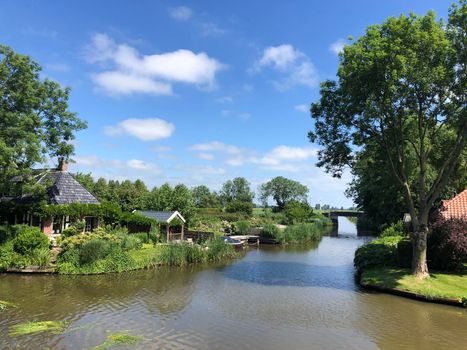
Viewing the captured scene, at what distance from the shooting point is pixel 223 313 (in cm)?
1673

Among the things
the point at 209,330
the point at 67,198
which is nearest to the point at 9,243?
the point at 67,198

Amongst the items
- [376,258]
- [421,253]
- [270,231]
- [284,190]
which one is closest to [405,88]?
[421,253]

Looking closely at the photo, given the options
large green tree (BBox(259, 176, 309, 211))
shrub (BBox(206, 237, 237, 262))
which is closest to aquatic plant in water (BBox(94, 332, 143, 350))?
shrub (BBox(206, 237, 237, 262))

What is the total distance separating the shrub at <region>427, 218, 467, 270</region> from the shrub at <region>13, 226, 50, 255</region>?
23.1 meters

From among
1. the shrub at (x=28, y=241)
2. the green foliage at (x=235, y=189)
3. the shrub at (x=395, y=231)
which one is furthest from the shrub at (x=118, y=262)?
the green foliage at (x=235, y=189)

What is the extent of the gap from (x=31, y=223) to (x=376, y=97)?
2494 centimetres

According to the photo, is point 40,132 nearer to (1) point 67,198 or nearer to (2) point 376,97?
(1) point 67,198

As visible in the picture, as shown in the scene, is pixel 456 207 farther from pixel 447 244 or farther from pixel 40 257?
pixel 40 257

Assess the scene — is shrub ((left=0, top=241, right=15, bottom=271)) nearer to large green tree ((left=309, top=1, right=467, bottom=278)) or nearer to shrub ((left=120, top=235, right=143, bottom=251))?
shrub ((left=120, top=235, right=143, bottom=251))

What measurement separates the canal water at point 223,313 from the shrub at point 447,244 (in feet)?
16.4

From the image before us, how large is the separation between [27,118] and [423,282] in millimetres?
24488

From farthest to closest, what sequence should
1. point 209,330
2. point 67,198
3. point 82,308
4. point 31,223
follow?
1. point 67,198
2. point 31,223
3. point 82,308
4. point 209,330

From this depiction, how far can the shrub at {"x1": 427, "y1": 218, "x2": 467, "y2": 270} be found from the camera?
21922 millimetres

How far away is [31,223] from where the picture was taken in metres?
29.5
